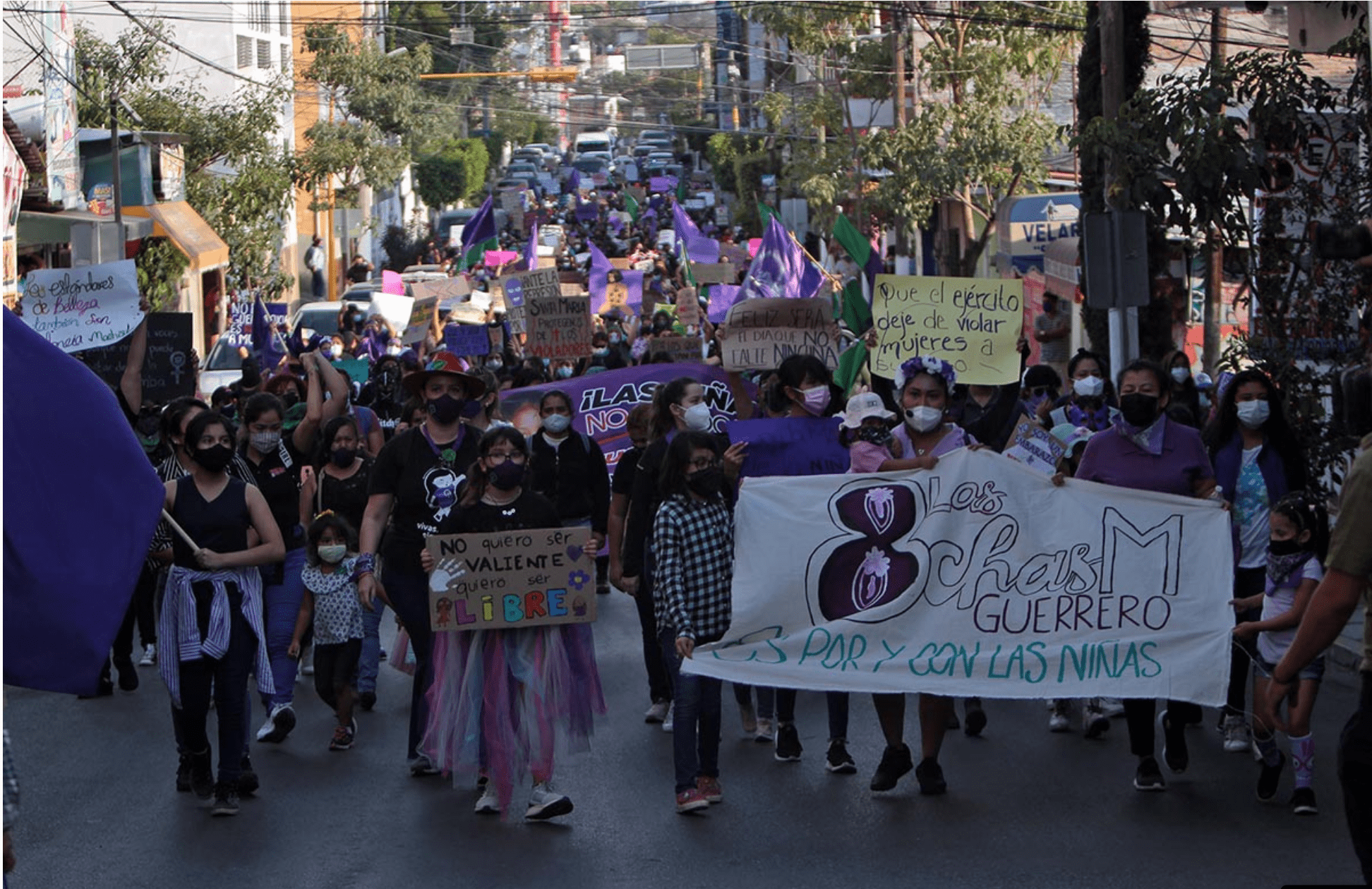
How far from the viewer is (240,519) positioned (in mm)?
8414

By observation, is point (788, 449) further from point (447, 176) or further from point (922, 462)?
point (447, 176)

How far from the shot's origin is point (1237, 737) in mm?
9102

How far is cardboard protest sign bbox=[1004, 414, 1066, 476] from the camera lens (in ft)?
31.5

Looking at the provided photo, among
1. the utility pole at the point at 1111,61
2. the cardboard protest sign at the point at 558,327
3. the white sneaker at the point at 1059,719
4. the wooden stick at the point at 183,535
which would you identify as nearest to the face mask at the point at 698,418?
the white sneaker at the point at 1059,719

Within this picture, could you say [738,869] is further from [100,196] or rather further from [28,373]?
[100,196]

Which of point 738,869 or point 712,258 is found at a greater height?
point 712,258

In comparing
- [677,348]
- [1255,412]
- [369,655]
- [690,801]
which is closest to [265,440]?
[369,655]

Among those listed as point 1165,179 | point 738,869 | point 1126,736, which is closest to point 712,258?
point 1165,179

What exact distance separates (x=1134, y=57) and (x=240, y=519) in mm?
10563

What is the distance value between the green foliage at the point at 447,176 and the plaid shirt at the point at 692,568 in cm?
6950

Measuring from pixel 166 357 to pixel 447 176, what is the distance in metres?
65.4

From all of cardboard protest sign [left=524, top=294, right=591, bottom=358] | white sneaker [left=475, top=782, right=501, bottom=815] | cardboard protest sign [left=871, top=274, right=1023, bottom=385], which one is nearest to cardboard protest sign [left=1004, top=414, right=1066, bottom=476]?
cardboard protest sign [left=871, top=274, right=1023, bottom=385]

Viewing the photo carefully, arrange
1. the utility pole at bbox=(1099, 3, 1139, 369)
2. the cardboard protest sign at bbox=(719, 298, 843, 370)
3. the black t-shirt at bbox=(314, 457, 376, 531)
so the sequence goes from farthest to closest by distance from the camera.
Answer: the utility pole at bbox=(1099, 3, 1139, 369) → the cardboard protest sign at bbox=(719, 298, 843, 370) → the black t-shirt at bbox=(314, 457, 376, 531)

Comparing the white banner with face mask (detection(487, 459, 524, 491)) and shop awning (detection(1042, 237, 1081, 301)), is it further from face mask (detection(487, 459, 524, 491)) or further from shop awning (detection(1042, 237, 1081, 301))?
shop awning (detection(1042, 237, 1081, 301))
